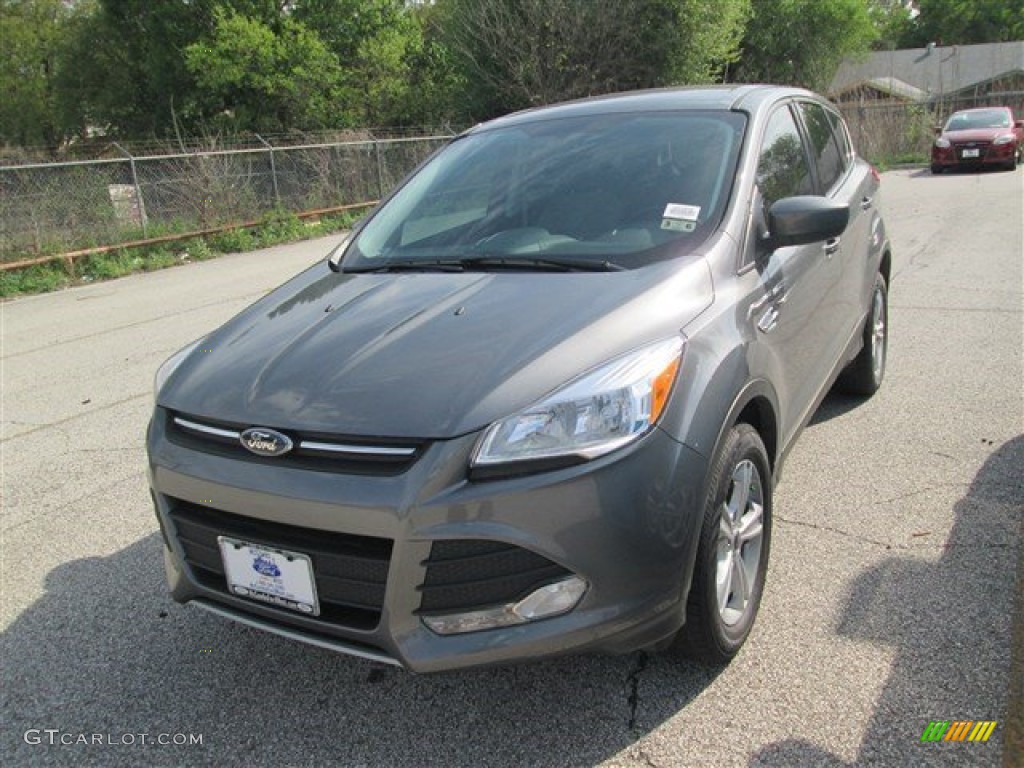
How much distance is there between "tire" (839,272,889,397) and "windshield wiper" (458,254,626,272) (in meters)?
2.57

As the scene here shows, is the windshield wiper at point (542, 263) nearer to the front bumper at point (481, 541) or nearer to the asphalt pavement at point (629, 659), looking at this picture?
the front bumper at point (481, 541)

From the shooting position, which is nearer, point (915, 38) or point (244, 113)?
point (244, 113)

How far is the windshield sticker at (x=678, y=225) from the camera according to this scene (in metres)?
2.86

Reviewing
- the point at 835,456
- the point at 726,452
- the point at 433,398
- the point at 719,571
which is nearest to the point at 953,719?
the point at 719,571

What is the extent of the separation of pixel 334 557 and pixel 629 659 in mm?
1117

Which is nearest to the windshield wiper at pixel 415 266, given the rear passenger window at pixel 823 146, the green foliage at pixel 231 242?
the rear passenger window at pixel 823 146

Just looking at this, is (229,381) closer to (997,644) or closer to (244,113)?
(997,644)

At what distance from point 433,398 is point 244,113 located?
34.2 meters

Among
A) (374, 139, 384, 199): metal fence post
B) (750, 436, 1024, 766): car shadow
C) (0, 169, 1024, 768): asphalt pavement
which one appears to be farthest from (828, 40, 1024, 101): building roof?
(750, 436, 1024, 766): car shadow

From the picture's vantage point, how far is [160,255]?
1410cm

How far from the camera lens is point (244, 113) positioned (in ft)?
108

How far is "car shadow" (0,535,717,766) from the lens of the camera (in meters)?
2.40

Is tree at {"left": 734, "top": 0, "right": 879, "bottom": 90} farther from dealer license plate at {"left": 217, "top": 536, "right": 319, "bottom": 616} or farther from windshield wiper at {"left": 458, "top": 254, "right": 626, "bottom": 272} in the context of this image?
dealer license plate at {"left": 217, "top": 536, "right": 319, "bottom": 616}

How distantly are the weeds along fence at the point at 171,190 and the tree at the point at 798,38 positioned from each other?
2526 cm
